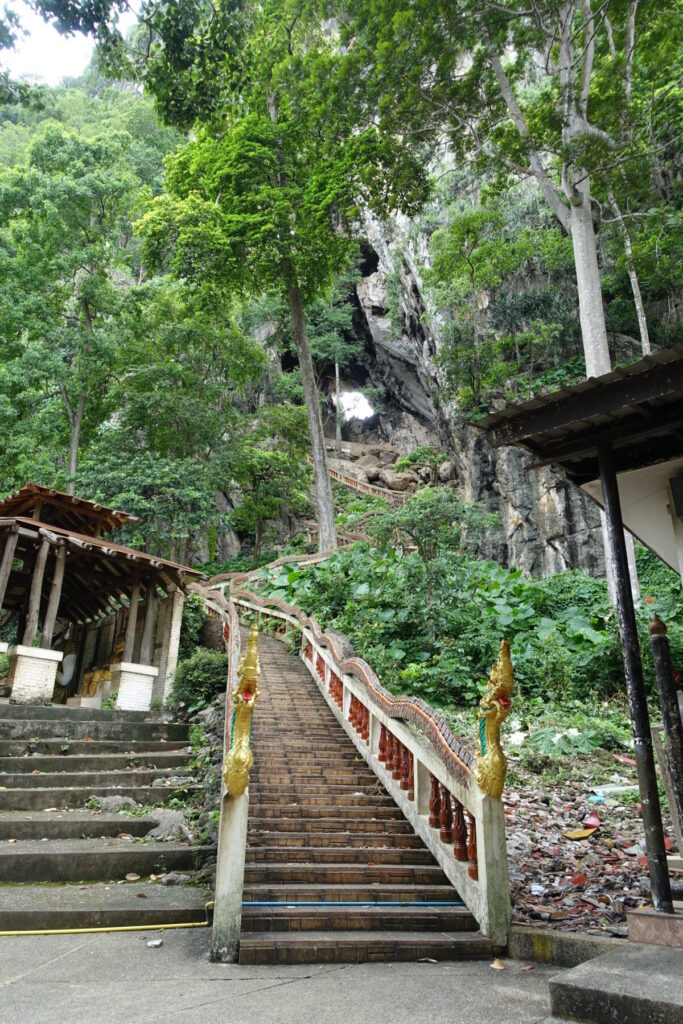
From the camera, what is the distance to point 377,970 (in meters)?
4.02

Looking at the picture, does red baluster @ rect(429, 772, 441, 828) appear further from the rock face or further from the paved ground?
the rock face

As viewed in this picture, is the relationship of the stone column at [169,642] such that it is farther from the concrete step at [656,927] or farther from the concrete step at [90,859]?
the concrete step at [656,927]

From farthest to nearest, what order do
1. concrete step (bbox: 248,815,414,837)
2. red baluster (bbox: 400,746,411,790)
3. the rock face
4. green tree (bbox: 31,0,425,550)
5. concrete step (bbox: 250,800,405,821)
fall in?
green tree (bbox: 31,0,425,550) < the rock face < red baluster (bbox: 400,746,411,790) < concrete step (bbox: 250,800,405,821) < concrete step (bbox: 248,815,414,837)

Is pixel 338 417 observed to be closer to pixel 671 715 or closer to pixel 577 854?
pixel 577 854

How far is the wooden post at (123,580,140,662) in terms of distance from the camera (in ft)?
39.7

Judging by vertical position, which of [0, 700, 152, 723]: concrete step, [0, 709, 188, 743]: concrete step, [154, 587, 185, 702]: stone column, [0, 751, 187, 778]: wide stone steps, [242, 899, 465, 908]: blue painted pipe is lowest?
[242, 899, 465, 908]: blue painted pipe

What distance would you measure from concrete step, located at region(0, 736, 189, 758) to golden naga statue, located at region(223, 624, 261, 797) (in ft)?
15.5

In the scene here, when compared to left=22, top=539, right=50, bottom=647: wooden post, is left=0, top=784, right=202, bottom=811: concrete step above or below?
below

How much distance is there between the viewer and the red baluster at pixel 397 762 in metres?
6.71

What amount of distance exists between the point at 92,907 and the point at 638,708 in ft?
13.4

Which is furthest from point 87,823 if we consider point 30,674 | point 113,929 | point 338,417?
point 338,417

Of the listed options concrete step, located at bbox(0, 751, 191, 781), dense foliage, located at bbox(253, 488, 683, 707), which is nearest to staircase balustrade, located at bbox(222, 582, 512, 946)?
dense foliage, located at bbox(253, 488, 683, 707)

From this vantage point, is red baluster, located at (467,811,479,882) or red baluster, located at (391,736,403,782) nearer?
red baluster, located at (467,811,479,882)

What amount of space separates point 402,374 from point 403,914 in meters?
33.3
